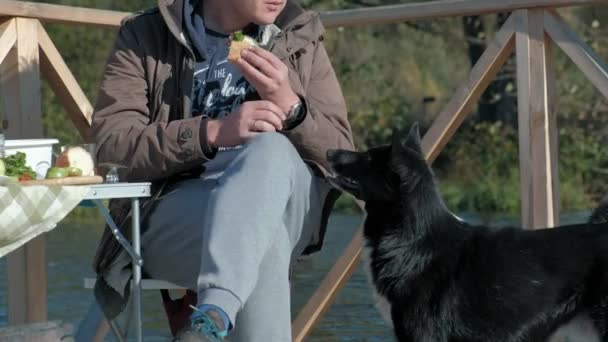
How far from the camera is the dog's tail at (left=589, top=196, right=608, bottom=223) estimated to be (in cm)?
304

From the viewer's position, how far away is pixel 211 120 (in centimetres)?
286

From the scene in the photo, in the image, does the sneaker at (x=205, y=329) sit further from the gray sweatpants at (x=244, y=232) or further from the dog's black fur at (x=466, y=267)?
the dog's black fur at (x=466, y=267)

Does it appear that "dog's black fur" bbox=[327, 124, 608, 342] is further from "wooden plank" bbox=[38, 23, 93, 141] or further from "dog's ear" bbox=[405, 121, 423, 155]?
"wooden plank" bbox=[38, 23, 93, 141]

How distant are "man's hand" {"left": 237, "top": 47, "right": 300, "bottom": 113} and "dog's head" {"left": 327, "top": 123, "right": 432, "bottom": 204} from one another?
0.69ft

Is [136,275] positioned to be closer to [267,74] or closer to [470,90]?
[267,74]

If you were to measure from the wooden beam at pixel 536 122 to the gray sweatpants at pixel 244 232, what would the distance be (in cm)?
72

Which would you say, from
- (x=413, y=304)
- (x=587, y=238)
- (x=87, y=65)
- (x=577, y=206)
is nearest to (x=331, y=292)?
(x=413, y=304)

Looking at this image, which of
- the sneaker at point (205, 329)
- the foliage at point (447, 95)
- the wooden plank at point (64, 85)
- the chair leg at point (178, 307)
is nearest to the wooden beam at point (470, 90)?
the chair leg at point (178, 307)

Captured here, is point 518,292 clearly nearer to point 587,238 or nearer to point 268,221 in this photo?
point 587,238

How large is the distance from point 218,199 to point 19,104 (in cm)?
109

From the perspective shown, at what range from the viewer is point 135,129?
2.93 meters

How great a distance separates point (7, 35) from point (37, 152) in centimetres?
75

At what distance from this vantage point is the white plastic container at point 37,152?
275 cm

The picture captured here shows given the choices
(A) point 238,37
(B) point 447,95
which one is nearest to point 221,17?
(A) point 238,37
